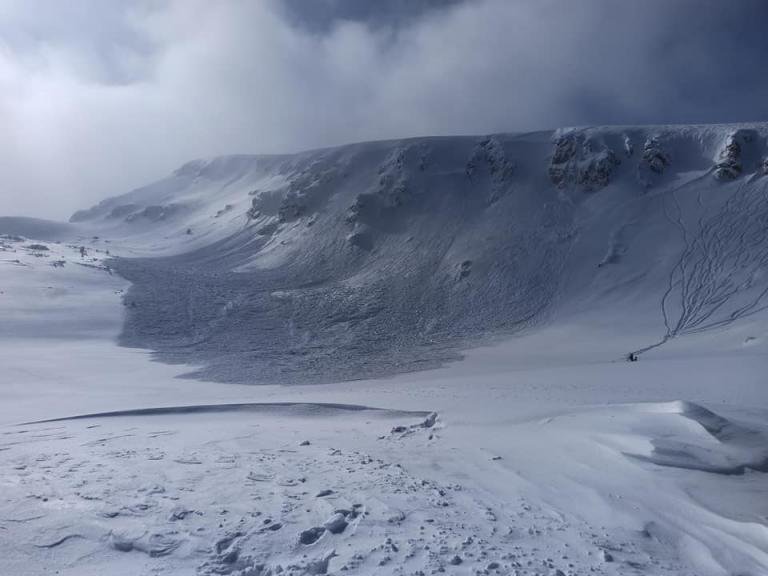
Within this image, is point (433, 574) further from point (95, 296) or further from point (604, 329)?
point (95, 296)

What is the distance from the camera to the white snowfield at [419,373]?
6773 mm

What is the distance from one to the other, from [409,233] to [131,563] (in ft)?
141

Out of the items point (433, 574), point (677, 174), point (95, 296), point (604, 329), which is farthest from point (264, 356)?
point (677, 174)

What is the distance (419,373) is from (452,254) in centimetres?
2117

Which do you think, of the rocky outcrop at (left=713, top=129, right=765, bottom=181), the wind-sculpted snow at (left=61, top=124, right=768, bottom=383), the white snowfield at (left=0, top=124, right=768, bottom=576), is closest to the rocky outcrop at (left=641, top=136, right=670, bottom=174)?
the wind-sculpted snow at (left=61, top=124, right=768, bottom=383)

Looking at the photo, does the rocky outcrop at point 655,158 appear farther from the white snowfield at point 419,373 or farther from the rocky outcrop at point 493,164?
the rocky outcrop at point 493,164

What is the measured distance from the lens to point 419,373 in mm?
23719

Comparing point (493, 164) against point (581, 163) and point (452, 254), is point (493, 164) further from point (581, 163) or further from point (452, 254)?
point (452, 254)

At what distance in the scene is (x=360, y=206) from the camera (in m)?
51.5

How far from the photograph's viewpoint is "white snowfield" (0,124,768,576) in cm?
677

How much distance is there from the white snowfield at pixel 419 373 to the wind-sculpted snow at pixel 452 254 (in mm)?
235

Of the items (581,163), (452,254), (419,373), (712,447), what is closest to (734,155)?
(581,163)

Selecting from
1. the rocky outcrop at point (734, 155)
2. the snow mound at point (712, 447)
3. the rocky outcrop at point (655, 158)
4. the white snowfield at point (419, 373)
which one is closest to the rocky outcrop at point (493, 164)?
the white snowfield at point (419, 373)

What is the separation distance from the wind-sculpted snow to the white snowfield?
235 mm
